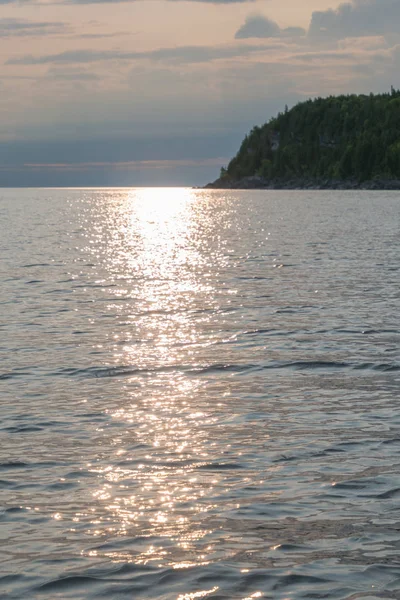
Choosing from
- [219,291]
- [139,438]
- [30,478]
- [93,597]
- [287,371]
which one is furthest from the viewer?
[219,291]

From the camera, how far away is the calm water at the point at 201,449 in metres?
8.84

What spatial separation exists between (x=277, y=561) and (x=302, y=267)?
35224mm

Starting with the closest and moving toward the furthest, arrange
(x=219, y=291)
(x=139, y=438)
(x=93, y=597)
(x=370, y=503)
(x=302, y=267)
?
(x=93, y=597)
(x=370, y=503)
(x=139, y=438)
(x=219, y=291)
(x=302, y=267)

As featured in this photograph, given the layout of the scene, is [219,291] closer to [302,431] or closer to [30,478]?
[302,431]

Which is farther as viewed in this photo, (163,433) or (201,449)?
(163,433)

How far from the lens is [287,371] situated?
61.1 feet

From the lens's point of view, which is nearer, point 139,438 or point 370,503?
point 370,503

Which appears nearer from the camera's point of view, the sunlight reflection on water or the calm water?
the calm water

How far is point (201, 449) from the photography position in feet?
42.3

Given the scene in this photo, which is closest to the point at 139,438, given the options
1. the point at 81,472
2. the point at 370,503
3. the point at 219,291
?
the point at 81,472

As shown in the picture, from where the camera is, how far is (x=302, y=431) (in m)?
13.8

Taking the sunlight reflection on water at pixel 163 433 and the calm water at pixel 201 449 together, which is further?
the sunlight reflection on water at pixel 163 433

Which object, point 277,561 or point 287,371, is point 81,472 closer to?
point 277,561

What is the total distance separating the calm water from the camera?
29.0ft
